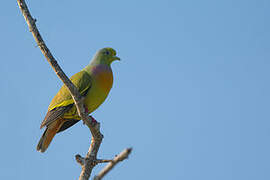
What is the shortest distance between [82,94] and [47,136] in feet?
3.14

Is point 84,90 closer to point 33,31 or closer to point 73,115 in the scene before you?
point 73,115

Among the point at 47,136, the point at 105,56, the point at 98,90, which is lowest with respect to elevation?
the point at 47,136

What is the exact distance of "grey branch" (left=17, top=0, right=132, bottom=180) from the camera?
188 inches

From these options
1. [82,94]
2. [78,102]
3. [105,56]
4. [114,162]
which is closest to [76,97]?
[78,102]

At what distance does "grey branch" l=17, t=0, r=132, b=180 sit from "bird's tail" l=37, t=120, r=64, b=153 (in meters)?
1.12

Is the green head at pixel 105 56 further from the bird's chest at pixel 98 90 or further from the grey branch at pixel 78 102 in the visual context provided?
the grey branch at pixel 78 102

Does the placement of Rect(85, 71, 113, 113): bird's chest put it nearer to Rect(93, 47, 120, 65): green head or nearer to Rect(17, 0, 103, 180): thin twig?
Rect(93, 47, 120, 65): green head

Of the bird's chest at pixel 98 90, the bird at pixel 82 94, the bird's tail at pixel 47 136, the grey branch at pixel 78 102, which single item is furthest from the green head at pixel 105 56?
the grey branch at pixel 78 102

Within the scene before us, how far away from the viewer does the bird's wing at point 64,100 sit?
20.7 feet

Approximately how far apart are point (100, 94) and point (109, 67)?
24.7 inches

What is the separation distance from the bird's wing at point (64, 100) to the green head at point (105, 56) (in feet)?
1.34

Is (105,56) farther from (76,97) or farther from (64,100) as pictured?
(76,97)

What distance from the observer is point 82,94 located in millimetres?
6355

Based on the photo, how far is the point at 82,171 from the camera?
5.45m
